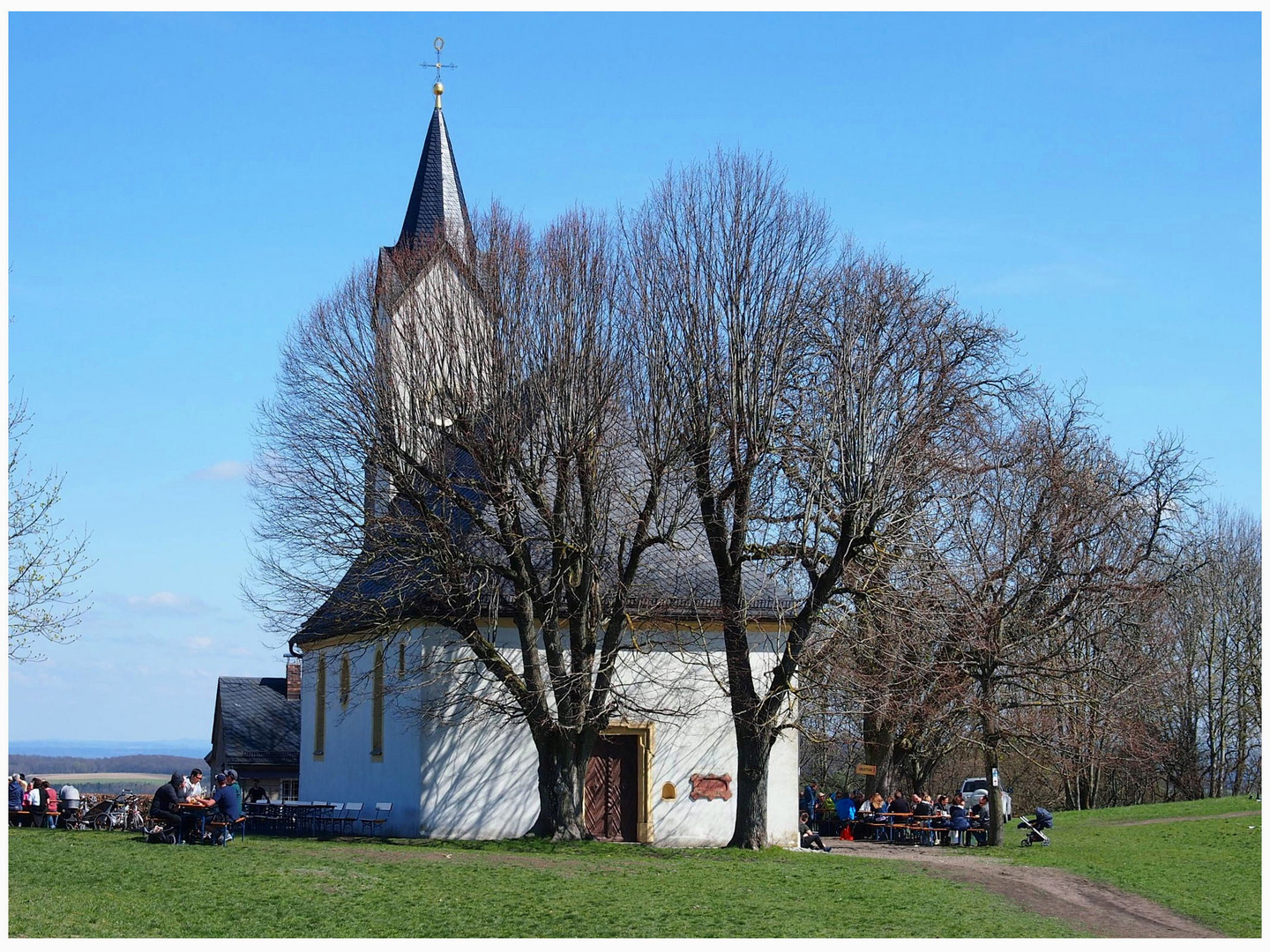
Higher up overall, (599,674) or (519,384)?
(519,384)

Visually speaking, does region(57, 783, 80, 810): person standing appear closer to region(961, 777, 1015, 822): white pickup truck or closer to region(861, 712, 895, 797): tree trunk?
region(861, 712, 895, 797): tree trunk

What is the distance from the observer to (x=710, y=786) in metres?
29.7

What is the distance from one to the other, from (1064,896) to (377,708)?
51.4 feet

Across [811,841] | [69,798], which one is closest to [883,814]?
[811,841]

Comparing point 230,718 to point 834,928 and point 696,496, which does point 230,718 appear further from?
point 834,928

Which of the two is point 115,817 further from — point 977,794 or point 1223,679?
point 1223,679

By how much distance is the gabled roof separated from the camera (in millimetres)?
38934

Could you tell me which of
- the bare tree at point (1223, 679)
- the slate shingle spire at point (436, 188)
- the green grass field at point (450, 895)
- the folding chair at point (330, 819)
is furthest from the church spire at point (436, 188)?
the bare tree at point (1223, 679)

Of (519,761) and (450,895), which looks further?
(519,761)

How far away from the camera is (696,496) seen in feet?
86.9

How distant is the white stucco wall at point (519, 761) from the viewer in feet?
92.0

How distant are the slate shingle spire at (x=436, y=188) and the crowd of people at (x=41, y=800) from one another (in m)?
16.7

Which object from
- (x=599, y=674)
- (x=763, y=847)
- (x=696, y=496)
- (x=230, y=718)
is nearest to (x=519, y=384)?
(x=696, y=496)
